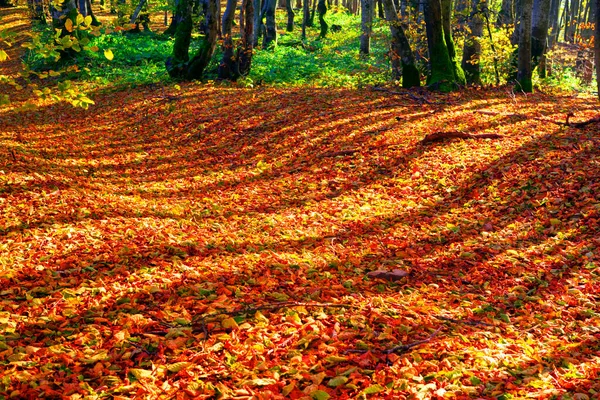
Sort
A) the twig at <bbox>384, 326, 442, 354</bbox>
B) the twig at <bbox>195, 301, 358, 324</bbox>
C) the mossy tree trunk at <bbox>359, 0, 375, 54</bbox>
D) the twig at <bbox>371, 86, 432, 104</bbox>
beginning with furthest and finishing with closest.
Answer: the mossy tree trunk at <bbox>359, 0, 375, 54</bbox>
the twig at <bbox>371, 86, 432, 104</bbox>
the twig at <bbox>195, 301, 358, 324</bbox>
the twig at <bbox>384, 326, 442, 354</bbox>

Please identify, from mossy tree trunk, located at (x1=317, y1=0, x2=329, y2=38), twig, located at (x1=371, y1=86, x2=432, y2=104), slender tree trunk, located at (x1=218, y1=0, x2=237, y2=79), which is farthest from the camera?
mossy tree trunk, located at (x1=317, y1=0, x2=329, y2=38)

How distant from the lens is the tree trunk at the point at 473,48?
44.7 feet

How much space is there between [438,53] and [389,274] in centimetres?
971

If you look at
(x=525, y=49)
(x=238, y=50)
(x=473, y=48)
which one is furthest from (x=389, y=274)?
(x=238, y=50)

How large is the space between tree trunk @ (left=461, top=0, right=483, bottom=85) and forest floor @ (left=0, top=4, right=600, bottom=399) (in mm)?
3694

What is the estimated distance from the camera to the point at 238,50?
50.5 feet

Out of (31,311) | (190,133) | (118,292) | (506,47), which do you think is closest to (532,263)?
(118,292)

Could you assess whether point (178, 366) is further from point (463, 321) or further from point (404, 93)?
point (404, 93)

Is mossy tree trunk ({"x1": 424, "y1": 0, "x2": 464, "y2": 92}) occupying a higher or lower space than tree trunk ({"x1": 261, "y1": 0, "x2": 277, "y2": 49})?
lower

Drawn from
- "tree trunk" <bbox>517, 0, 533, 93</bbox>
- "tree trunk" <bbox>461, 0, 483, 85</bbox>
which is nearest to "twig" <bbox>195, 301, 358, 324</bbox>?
"tree trunk" <bbox>517, 0, 533, 93</bbox>

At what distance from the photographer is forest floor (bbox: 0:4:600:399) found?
3240 mm

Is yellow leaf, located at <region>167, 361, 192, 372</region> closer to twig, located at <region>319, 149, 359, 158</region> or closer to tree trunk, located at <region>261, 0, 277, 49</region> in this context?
twig, located at <region>319, 149, 359, 158</region>

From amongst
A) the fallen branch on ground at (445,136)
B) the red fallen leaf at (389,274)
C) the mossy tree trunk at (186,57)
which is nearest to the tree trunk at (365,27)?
the mossy tree trunk at (186,57)

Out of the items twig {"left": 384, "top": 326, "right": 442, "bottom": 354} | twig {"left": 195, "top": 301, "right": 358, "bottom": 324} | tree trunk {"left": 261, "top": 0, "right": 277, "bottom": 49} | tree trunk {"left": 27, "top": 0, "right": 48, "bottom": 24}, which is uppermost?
tree trunk {"left": 27, "top": 0, "right": 48, "bottom": 24}
